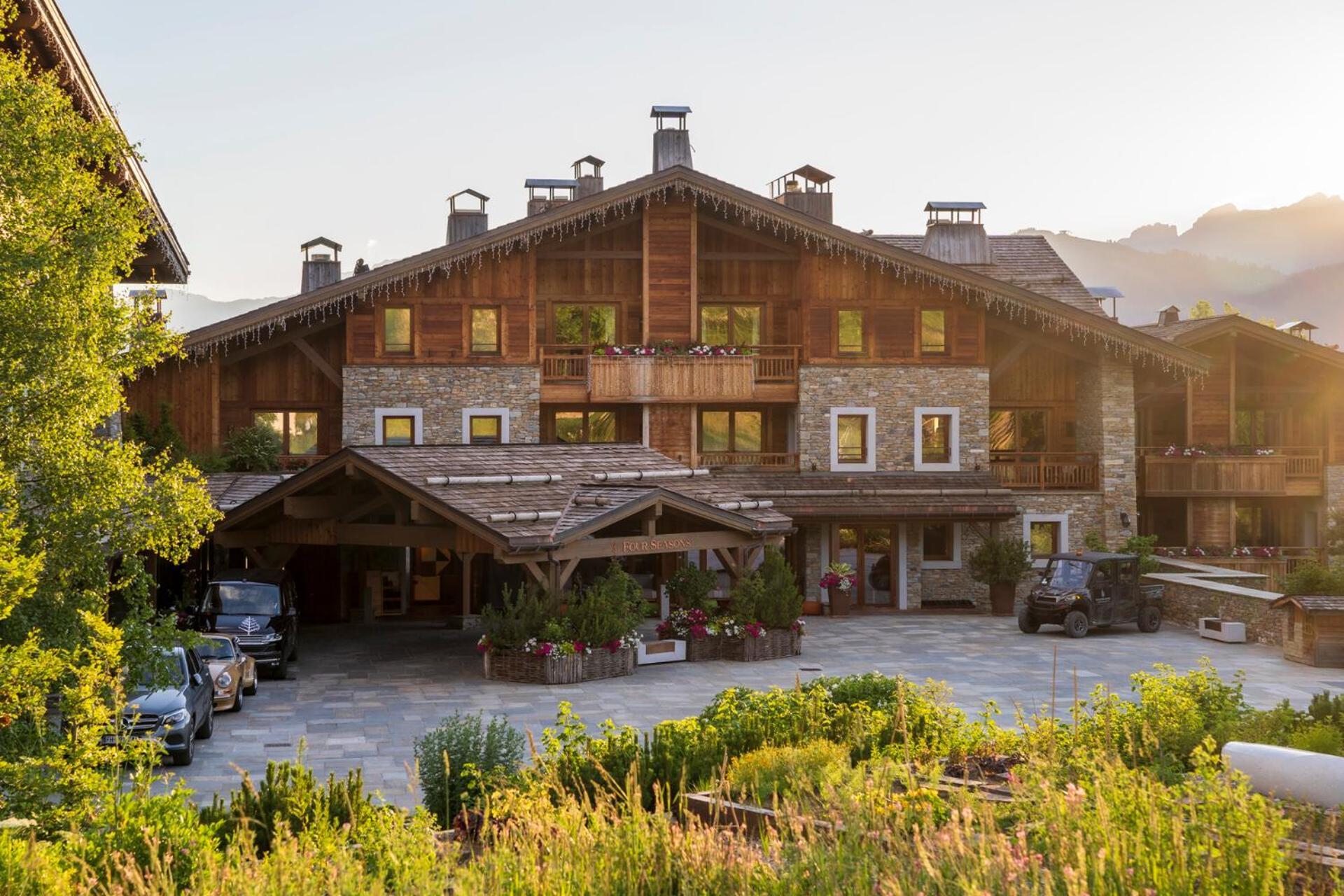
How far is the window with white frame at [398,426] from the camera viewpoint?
109ft

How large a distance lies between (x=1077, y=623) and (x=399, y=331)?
17.4 metres

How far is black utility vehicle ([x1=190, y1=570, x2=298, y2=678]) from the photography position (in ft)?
71.1

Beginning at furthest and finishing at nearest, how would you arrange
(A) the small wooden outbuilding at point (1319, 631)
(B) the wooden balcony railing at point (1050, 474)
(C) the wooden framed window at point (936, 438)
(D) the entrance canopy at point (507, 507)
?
1. (B) the wooden balcony railing at point (1050, 474)
2. (C) the wooden framed window at point (936, 438)
3. (A) the small wooden outbuilding at point (1319, 631)
4. (D) the entrance canopy at point (507, 507)

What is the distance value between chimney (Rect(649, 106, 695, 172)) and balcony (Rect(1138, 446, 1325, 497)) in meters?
16.0

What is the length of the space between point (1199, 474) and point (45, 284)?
34.1 m

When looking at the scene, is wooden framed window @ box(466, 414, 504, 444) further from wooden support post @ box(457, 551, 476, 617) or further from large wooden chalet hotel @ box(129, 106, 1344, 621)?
wooden support post @ box(457, 551, 476, 617)

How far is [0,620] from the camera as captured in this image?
9.64 metres

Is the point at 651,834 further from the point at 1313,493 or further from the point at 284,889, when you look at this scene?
the point at 1313,493

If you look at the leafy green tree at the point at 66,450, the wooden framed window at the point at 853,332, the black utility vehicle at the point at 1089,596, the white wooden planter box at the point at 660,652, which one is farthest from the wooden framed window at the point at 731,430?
the leafy green tree at the point at 66,450

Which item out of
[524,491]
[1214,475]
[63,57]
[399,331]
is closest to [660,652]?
[524,491]

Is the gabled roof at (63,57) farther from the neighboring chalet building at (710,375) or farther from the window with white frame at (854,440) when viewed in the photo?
the window with white frame at (854,440)

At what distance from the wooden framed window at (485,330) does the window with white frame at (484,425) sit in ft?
4.92

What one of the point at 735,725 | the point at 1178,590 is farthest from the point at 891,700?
the point at 1178,590

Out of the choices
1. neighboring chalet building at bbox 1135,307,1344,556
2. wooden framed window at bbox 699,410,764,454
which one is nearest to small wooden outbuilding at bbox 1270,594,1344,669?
neighboring chalet building at bbox 1135,307,1344,556
